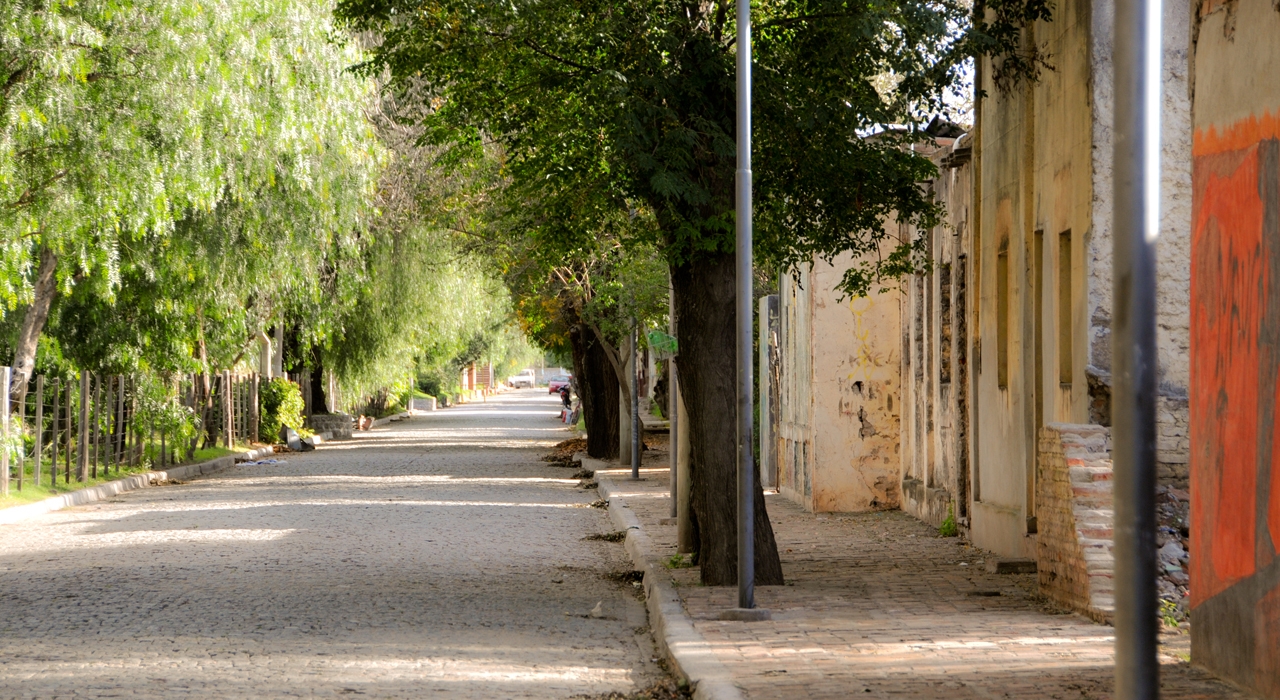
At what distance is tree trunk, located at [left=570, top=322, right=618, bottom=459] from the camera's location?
2961cm

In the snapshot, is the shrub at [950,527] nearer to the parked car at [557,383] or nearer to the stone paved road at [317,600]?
the stone paved road at [317,600]

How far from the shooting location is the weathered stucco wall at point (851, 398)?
17.8 m

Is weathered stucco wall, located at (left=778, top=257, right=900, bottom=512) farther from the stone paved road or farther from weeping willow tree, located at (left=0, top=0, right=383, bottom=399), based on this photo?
weeping willow tree, located at (left=0, top=0, right=383, bottom=399)

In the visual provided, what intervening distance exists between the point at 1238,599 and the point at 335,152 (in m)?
16.6

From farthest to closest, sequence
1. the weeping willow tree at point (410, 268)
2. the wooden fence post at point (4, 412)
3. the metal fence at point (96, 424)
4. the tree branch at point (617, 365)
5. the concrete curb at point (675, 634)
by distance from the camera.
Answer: the tree branch at point (617, 365)
the weeping willow tree at point (410, 268)
the metal fence at point (96, 424)
the wooden fence post at point (4, 412)
the concrete curb at point (675, 634)

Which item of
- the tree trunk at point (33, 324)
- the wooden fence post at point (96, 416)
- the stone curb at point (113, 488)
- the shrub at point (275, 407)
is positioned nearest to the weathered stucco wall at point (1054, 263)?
the stone curb at point (113, 488)

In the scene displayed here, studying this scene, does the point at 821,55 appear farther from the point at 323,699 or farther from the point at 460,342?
the point at 460,342

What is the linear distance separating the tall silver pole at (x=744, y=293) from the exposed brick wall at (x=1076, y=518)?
197 cm

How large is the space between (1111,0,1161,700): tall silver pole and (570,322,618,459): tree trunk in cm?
2578

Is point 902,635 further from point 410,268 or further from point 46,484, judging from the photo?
point 410,268

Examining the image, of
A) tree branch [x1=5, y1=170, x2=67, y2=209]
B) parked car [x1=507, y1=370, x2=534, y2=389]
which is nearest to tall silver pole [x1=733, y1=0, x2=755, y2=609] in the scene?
tree branch [x1=5, y1=170, x2=67, y2=209]

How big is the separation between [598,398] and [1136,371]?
26550 millimetres

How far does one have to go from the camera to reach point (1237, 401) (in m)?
7.05

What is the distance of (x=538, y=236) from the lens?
11953mm
